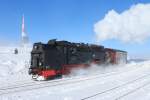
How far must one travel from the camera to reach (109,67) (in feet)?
128

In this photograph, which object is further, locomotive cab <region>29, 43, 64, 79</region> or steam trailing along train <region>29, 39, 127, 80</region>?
steam trailing along train <region>29, 39, 127, 80</region>

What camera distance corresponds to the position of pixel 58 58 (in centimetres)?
2481

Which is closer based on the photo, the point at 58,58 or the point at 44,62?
the point at 44,62

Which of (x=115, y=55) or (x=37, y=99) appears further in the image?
(x=115, y=55)

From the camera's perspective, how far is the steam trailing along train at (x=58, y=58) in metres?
23.1

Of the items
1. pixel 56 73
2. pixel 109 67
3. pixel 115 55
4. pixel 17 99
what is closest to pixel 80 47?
pixel 56 73

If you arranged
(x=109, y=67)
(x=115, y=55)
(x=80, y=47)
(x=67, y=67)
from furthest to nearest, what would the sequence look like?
(x=115, y=55), (x=109, y=67), (x=80, y=47), (x=67, y=67)

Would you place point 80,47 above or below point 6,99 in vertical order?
above

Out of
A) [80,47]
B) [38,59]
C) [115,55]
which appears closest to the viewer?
[38,59]

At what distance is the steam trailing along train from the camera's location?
2309cm

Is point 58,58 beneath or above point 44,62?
above

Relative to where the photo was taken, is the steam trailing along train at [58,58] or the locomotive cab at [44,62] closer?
the locomotive cab at [44,62]

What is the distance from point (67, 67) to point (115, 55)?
1809 cm

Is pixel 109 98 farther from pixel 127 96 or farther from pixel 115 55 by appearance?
pixel 115 55
